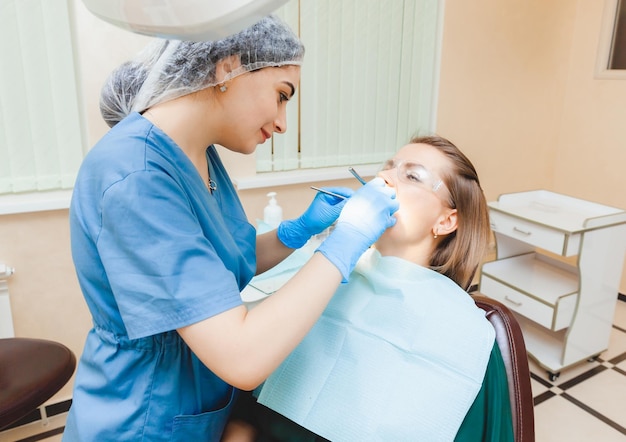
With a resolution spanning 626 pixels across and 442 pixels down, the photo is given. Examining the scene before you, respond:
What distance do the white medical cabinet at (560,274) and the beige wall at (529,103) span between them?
21.4 inches

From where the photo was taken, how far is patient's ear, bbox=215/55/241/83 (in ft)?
2.64

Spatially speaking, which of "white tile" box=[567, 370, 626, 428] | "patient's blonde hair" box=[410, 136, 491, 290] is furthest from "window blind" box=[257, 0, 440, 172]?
"white tile" box=[567, 370, 626, 428]

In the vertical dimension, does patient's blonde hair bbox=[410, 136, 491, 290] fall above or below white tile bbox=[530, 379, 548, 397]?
above

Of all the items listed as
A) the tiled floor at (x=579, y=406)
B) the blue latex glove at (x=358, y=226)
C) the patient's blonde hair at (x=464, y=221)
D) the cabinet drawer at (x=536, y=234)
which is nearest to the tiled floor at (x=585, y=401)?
the tiled floor at (x=579, y=406)

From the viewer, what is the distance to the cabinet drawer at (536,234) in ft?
6.56

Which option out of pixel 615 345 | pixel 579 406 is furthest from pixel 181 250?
pixel 615 345

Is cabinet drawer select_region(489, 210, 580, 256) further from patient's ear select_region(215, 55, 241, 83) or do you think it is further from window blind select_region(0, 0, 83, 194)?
window blind select_region(0, 0, 83, 194)

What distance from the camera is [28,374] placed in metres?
1.23

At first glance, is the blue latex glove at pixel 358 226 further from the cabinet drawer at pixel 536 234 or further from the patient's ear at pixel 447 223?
the cabinet drawer at pixel 536 234

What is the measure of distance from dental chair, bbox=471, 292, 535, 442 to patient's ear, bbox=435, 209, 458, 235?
26 cm

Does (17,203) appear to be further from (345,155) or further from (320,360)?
(345,155)

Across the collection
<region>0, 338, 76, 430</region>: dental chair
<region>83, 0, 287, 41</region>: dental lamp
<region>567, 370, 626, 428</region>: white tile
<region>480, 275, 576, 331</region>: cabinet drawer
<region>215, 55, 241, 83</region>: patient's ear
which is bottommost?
<region>567, 370, 626, 428</region>: white tile

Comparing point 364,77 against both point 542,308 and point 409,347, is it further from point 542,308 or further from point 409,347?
point 409,347

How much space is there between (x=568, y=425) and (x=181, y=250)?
75.7 inches
